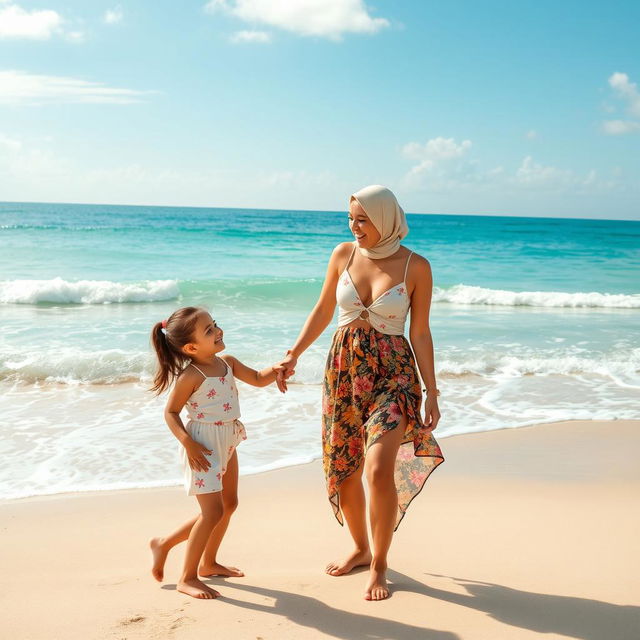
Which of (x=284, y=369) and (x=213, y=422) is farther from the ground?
(x=284, y=369)

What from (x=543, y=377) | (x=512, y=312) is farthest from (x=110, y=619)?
(x=512, y=312)

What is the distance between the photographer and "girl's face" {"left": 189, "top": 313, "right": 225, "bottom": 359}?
3.18 meters

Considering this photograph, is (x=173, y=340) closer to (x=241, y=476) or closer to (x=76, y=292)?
(x=241, y=476)

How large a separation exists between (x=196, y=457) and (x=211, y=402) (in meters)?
0.26

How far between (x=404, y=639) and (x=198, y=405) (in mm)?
1328

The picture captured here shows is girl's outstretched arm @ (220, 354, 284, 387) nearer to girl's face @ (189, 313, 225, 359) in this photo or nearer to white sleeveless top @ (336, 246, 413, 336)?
girl's face @ (189, 313, 225, 359)

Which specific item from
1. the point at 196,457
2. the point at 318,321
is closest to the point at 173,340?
the point at 196,457

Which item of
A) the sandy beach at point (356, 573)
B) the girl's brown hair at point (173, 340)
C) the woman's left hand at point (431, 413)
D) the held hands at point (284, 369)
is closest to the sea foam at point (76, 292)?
the sandy beach at point (356, 573)

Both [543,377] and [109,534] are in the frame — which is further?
[543,377]

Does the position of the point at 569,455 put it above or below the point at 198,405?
below

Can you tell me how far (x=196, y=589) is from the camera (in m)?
3.15

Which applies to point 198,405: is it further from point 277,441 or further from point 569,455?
point 569,455

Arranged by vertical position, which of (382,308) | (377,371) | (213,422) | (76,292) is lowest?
(76,292)

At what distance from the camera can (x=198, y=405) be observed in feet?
10.5
